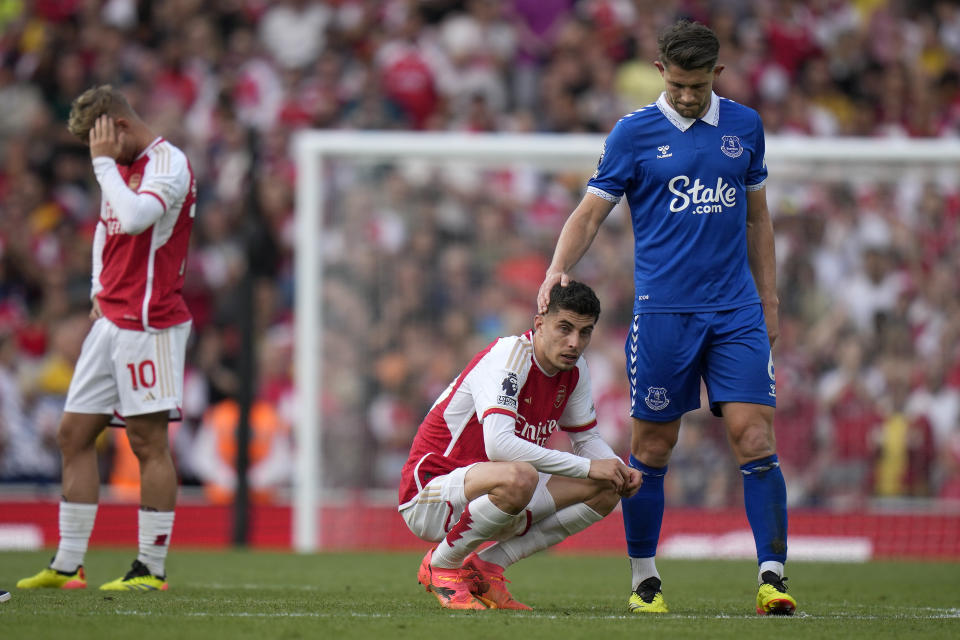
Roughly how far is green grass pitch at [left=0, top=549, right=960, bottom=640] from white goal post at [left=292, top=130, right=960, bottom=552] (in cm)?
157

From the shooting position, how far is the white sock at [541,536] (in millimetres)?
6094

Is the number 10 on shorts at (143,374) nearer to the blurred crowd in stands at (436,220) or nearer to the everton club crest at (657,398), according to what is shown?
the everton club crest at (657,398)

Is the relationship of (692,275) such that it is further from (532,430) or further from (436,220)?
(436,220)

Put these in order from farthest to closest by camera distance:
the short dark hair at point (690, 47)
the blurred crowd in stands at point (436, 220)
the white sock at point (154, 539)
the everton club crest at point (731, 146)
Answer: the blurred crowd in stands at point (436, 220), the white sock at point (154, 539), the everton club crest at point (731, 146), the short dark hair at point (690, 47)

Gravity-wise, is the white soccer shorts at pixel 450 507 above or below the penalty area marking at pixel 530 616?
above

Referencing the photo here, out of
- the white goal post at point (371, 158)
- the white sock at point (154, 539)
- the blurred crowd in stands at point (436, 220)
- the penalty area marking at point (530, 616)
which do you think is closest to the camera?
the penalty area marking at point (530, 616)

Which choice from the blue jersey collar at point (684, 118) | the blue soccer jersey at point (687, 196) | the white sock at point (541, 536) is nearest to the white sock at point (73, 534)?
the white sock at point (541, 536)

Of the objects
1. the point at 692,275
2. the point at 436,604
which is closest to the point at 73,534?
the point at 436,604

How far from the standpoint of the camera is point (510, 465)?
576 centimetres

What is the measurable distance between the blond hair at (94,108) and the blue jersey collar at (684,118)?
2.85 metres

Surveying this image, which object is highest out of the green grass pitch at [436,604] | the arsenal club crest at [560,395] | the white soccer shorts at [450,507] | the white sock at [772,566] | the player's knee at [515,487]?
the arsenal club crest at [560,395]

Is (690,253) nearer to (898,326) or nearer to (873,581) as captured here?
(873,581)

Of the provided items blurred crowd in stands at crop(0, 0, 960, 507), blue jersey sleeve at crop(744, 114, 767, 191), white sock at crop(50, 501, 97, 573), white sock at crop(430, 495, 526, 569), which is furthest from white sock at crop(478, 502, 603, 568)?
blurred crowd in stands at crop(0, 0, 960, 507)

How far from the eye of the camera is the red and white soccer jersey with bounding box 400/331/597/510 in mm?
5863
